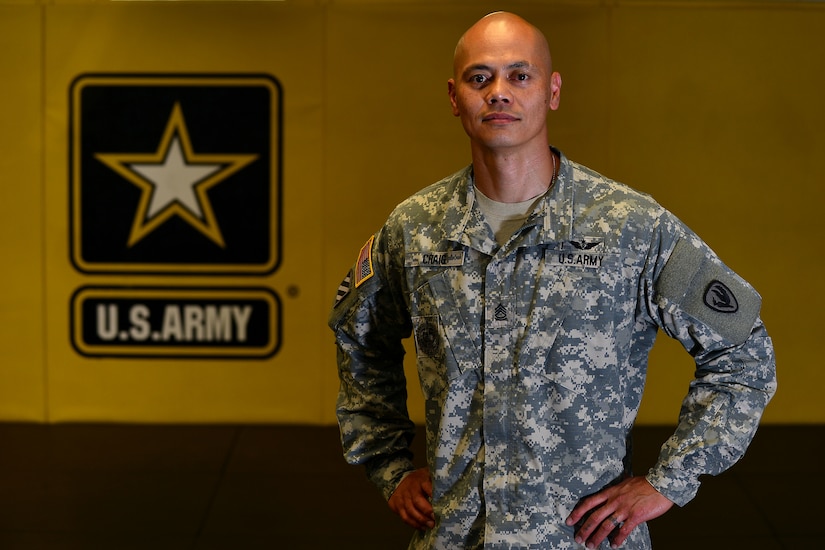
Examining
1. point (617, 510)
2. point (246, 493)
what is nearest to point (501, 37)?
point (617, 510)

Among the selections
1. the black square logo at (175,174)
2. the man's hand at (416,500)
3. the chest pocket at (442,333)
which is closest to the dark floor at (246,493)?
the black square logo at (175,174)

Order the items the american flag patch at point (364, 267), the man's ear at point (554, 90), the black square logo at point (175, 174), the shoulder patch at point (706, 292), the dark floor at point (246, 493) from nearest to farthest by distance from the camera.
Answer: the shoulder patch at point (706, 292) < the man's ear at point (554, 90) < the american flag patch at point (364, 267) < the dark floor at point (246, 493) < the black square logo at point (175, 174)

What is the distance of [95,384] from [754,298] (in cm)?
379

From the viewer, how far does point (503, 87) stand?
76.2 inches

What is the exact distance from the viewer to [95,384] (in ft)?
16.8

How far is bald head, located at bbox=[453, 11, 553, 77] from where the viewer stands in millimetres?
1961

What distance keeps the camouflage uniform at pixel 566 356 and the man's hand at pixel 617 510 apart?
0.05 feet

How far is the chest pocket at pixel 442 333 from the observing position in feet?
6.39

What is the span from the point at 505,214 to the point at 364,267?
0.33 metres

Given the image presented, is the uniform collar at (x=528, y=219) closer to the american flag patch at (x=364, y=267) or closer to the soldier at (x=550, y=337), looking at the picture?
the soldier at (x=550, y=337)

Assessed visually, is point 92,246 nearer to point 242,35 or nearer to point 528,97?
point 242,35

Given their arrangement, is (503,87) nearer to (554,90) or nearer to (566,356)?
(554,90)

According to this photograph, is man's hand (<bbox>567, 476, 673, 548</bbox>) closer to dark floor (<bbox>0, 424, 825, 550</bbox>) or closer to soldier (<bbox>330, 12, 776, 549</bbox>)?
soldier (<bbox>330, 12, 776, 549</bbox>)

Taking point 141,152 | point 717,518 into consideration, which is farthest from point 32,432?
point 717,518
